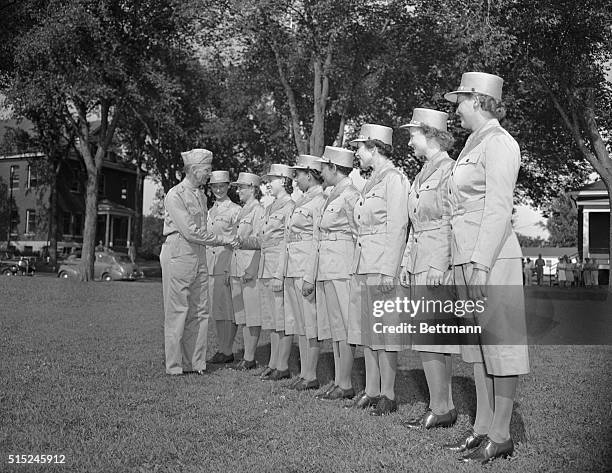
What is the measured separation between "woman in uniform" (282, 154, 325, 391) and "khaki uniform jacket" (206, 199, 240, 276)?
1777 mm

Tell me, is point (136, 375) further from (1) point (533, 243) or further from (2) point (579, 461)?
(1) point (533, 243)

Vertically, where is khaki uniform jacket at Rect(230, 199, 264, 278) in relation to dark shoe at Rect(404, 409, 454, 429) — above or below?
above

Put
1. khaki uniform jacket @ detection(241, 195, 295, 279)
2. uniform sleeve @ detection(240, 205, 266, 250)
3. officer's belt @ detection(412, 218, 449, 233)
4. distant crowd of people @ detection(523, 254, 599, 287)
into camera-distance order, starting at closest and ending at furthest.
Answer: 1. officer's belt @ detection(412, 218, 449, 233)
2. khaki uniform jacket @ detection(241, 195, 295, 279)
3. uniform sleeve @ detection(240, 205, 266, 250)
4. distant crowd of people @ detection(523, 254, 599, 287)

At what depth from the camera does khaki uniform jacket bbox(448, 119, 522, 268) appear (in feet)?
15.3

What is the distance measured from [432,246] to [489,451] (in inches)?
60.8

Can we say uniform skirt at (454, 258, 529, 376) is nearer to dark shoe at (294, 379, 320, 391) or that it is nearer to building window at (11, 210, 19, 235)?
dark shoe at (294, 379, 320, 391)

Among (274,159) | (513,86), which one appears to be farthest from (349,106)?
(274,159)

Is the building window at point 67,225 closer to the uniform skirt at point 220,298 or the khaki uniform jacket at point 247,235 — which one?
the uniform skirt at point 220,298

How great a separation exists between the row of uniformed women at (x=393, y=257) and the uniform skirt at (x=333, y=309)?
0.01 m

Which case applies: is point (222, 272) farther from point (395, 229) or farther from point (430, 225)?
point (430, 225)

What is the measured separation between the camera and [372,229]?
6.44m

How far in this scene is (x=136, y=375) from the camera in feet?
25.9

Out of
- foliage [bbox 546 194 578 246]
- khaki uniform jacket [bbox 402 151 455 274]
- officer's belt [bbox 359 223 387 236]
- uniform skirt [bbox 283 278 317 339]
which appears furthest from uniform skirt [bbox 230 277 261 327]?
foliage [bbox 546 194 578 246]

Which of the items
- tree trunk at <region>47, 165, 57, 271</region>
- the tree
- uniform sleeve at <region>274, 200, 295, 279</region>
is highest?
the tree
